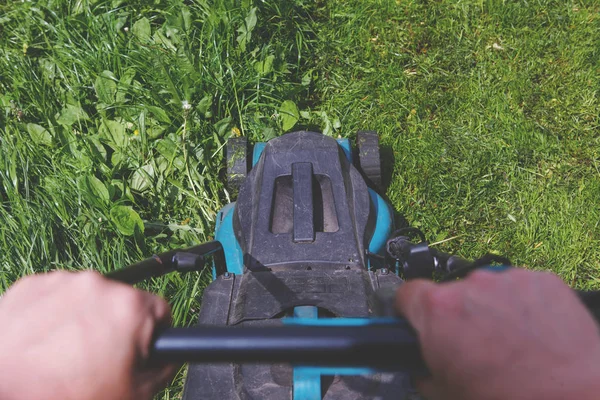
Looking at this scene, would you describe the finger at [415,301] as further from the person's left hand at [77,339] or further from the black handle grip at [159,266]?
the black handle grip at [159,266]

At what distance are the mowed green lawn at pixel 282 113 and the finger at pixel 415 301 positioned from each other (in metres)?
1.40

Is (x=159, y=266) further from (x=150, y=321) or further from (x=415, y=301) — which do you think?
(x=415, y=301)

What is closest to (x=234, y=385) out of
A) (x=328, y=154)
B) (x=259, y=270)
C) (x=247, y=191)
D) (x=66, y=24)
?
(x=259, y=270)

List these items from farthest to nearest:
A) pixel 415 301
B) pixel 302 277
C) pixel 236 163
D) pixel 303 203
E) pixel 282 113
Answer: pixel 282 113, pixel 236 163, pixel 303 203, pixel 302 277, pixel 415 301

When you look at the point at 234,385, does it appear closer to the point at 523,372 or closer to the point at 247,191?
the point at 247,191

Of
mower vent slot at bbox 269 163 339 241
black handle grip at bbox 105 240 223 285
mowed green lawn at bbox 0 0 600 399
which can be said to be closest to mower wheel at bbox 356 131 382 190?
mowed green lawn at bbox 0 0 600 399

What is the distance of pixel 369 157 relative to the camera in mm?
2355

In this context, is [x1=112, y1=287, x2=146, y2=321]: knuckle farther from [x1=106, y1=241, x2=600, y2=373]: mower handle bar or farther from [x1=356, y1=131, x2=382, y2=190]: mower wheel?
[x1=356, y1=131, x2=382, y2=190]: mower wheel

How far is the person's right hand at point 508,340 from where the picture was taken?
0.59 m

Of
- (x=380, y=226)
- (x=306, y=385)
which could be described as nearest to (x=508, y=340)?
(x=306, y=385)

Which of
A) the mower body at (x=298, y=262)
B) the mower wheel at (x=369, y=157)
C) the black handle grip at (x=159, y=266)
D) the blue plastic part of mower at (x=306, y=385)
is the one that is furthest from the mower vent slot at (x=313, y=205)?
the blue plastic part of mower at (x=306, y=385)

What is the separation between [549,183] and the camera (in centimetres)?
251

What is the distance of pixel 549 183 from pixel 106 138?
204cm

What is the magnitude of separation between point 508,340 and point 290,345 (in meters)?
0.30
